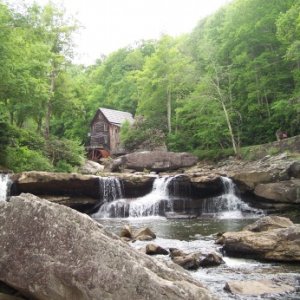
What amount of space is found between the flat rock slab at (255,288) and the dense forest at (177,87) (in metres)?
17.8

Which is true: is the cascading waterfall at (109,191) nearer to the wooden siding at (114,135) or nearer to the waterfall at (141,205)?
the waterfall at (141,205)

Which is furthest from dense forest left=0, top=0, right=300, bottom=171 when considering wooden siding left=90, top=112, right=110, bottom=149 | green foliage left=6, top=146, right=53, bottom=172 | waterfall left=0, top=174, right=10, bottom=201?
wooden siding left=90, top=112, right=110, bottom=149

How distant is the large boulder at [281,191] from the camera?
18411 mm

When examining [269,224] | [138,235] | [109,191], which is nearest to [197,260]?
[269,224]

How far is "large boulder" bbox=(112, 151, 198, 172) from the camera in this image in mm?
31609

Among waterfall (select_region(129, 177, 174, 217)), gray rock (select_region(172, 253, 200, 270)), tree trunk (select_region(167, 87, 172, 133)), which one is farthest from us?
tree trunk (select_region(167, 87, 172, 133))

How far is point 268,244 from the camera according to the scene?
30.1 ft

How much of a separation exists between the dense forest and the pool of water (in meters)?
10.6

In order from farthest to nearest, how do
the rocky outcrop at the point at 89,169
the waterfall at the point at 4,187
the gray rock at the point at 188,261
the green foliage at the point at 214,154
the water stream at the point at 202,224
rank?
the green foliage at the point at 214,154, the rocky outcrop at the point at 89,169, the waterfall at the point at 4,187, the gray rock at the point at 188,261, the water stream at the point at 202,224

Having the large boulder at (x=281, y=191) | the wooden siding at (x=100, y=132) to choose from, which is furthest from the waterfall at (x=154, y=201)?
the wooden siding at (x=100, y=132)

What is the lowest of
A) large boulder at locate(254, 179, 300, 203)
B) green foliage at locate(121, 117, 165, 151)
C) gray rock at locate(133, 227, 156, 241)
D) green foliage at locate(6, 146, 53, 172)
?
gray rock at locate(133, 227, 156, 241)

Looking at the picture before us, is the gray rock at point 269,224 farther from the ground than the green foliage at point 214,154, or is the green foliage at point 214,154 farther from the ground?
the green foliage at point 214,154

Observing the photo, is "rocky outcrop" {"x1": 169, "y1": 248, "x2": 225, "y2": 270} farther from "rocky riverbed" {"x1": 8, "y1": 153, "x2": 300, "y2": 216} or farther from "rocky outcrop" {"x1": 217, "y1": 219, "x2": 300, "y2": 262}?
"rocky riverbed" {"x1": 8, "y1": 153, "x2": 300, "y2": 216}

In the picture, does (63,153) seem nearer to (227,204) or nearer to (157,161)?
(157,161)
